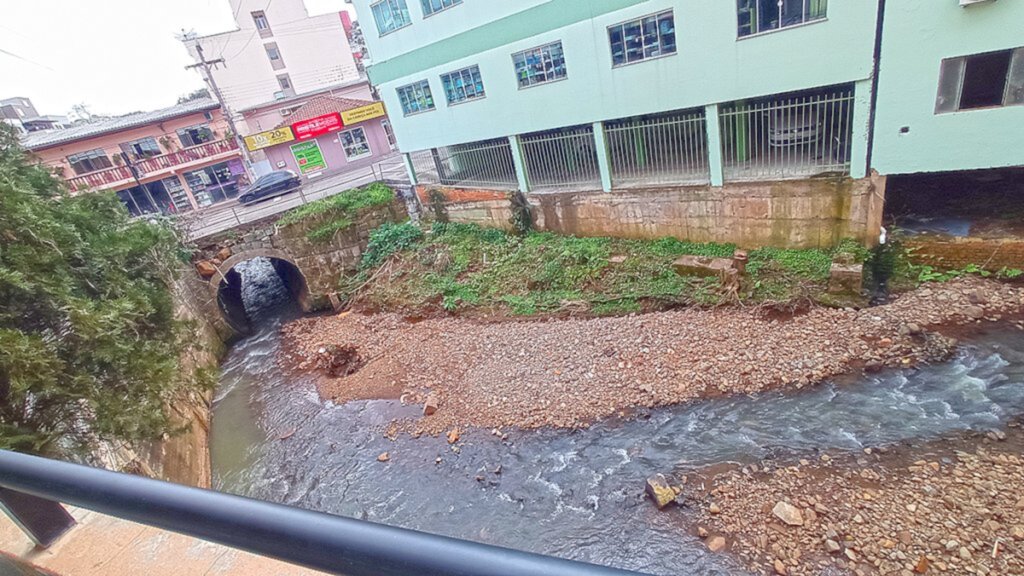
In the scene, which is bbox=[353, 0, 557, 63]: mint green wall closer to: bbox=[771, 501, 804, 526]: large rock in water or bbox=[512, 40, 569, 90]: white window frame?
bbox=[512, 40, 569, 90]: white window frame

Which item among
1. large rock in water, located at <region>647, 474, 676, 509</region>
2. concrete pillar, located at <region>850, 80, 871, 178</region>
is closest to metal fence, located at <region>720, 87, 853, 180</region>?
concrete pillar, located at <region>850, 80, 871, 178</region>

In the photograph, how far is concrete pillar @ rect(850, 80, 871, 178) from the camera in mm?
8172

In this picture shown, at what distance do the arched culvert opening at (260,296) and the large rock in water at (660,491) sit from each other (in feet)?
42.4

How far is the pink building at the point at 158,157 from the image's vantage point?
2298 centimetres

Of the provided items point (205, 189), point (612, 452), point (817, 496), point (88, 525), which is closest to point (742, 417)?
point (817, 496)

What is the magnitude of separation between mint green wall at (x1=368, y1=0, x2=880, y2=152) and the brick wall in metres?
3.53

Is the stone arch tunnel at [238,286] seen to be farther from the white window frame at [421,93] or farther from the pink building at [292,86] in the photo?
the pink building at [292,86]

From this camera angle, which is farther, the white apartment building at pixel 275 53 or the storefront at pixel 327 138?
the white apartment building at pixel 275 53

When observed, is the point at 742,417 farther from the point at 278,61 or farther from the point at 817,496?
the point at 278,61

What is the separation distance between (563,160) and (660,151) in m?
2.58

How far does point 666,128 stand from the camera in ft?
37.7

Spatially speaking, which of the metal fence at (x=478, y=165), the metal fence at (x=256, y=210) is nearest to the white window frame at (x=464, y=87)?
the metal fence at (x=478, y=165)

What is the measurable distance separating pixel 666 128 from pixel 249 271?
20.0m

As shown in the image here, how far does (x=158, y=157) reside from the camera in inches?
959
